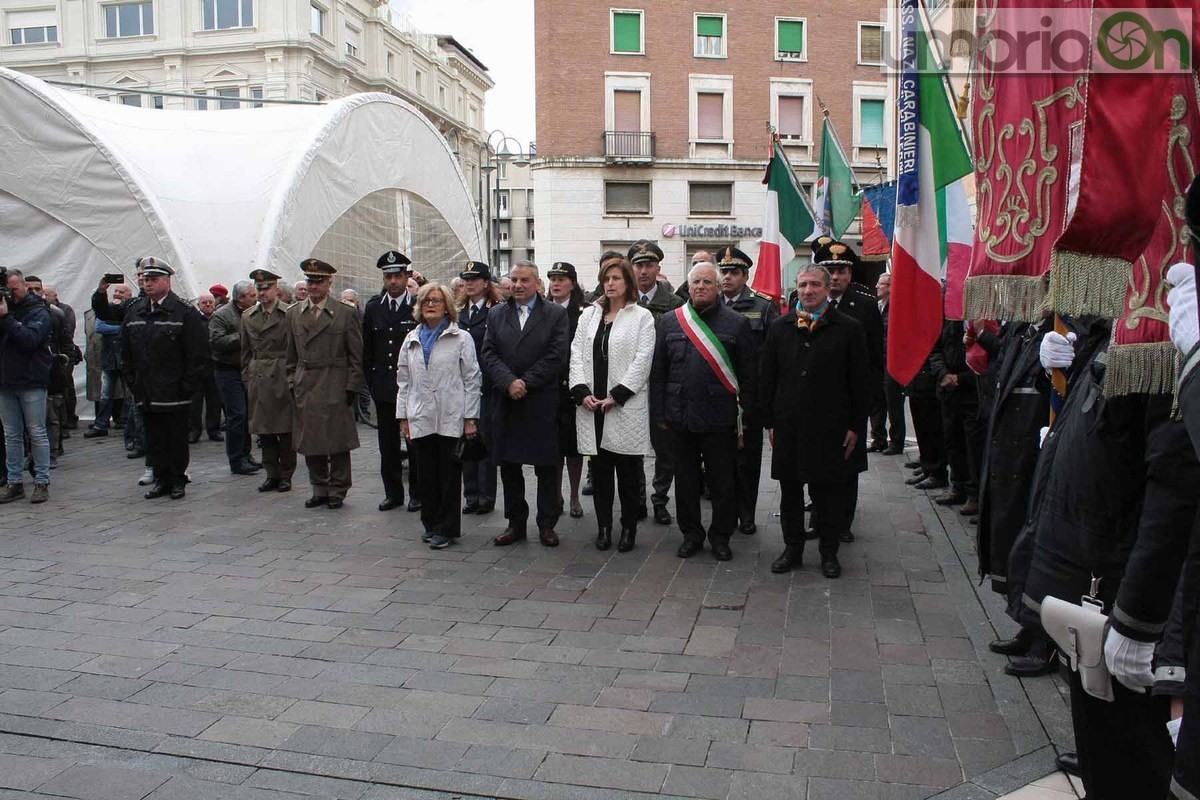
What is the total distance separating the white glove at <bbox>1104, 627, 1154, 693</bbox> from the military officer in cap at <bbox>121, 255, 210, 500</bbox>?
8.00 metres

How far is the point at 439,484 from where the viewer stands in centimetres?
707

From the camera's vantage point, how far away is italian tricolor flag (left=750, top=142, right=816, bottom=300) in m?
10.4

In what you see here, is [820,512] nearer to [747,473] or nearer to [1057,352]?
[747,473]

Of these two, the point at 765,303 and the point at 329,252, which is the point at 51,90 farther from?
the point at 765,303

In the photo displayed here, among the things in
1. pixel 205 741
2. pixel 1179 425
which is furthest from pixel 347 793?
pixel 1179 425

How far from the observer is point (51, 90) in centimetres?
1371

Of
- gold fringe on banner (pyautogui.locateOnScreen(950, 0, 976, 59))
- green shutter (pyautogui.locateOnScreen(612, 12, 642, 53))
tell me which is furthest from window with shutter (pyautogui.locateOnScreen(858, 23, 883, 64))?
gold fringe on banner (pyautogui.locateOnScreen(950, 0, 976, 59))

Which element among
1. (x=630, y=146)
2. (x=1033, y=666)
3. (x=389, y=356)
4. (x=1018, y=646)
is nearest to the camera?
(x=1033, y=666)

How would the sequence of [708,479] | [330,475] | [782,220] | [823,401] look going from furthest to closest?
[782,220] < [330,475] < [708,479] < [823,401]

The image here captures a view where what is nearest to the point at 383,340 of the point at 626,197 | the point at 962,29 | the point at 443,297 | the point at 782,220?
the point at 443,297

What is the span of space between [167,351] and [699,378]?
197 inches

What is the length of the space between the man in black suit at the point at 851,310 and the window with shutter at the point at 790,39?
30977 millimetres

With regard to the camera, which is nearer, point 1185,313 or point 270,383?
point 1185,313

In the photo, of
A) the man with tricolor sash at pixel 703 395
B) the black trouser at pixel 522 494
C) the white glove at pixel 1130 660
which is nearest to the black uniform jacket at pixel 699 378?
the man with tricolor sash at pixel 703 395
